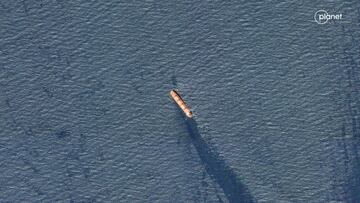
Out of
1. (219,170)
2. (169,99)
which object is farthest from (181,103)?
(219,170)

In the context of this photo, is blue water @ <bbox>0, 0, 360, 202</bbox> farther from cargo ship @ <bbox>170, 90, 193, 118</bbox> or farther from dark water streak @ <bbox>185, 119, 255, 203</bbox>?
cargo ship @ <bbox>170, 90, 193, 118</bbox>

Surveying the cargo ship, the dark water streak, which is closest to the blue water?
the dark water streak

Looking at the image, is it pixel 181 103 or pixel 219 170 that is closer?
pixel 181 103

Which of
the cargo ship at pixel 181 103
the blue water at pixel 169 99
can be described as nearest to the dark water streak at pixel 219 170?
the blue water at pixel 169 99

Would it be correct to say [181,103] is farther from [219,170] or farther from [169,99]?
[219,170]

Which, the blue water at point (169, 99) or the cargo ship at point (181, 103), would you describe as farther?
the blue water at point (169, 99)

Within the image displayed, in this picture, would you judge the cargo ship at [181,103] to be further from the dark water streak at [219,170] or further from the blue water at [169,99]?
the dark water streak at [219,170]

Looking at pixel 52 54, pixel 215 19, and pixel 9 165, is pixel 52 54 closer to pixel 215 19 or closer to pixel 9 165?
pixel 9 165
